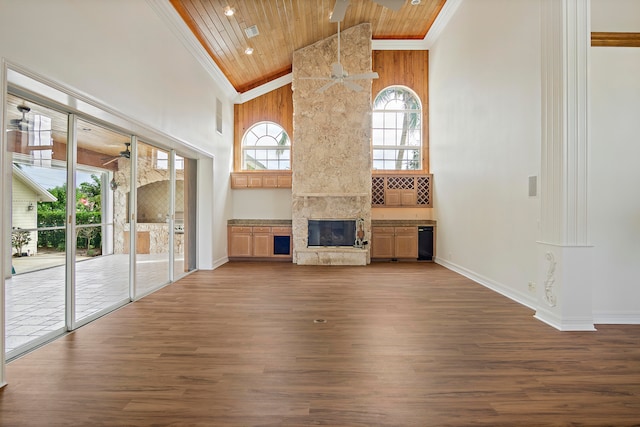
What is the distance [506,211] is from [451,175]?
2257 mm

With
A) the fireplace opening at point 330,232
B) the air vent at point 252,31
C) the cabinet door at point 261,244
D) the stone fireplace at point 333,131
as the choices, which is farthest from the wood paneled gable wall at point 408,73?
the air vent at point 252,31

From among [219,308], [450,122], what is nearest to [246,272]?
[219,308]

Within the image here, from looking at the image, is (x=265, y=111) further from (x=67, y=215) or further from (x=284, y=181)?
(x=67, y=215)

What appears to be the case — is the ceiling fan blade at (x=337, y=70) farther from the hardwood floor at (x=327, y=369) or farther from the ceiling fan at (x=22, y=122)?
the ceiling fan at (x=22, y=122)

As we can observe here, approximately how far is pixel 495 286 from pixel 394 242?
311cm

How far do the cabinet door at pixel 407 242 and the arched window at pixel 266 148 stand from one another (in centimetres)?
321

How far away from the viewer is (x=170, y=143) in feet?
17.5

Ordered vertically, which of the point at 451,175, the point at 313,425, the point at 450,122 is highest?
the point at 450,122

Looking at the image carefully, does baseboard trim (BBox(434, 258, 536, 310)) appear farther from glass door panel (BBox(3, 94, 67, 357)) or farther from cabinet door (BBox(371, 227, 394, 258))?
glass door panel (BBox(3, 94, 67, 357))

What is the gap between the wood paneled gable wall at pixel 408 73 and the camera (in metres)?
8.41

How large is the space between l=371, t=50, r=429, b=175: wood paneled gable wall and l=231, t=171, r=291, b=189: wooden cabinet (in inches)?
98.9

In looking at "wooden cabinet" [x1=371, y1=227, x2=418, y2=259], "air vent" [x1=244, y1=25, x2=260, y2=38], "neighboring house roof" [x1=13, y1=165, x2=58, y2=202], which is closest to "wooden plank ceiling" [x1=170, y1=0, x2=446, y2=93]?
"air vent" [x1=244, y1=25, x2=260, y2=38]

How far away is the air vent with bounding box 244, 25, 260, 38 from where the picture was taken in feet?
19.3

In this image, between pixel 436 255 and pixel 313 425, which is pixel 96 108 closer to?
pixel 313 425
